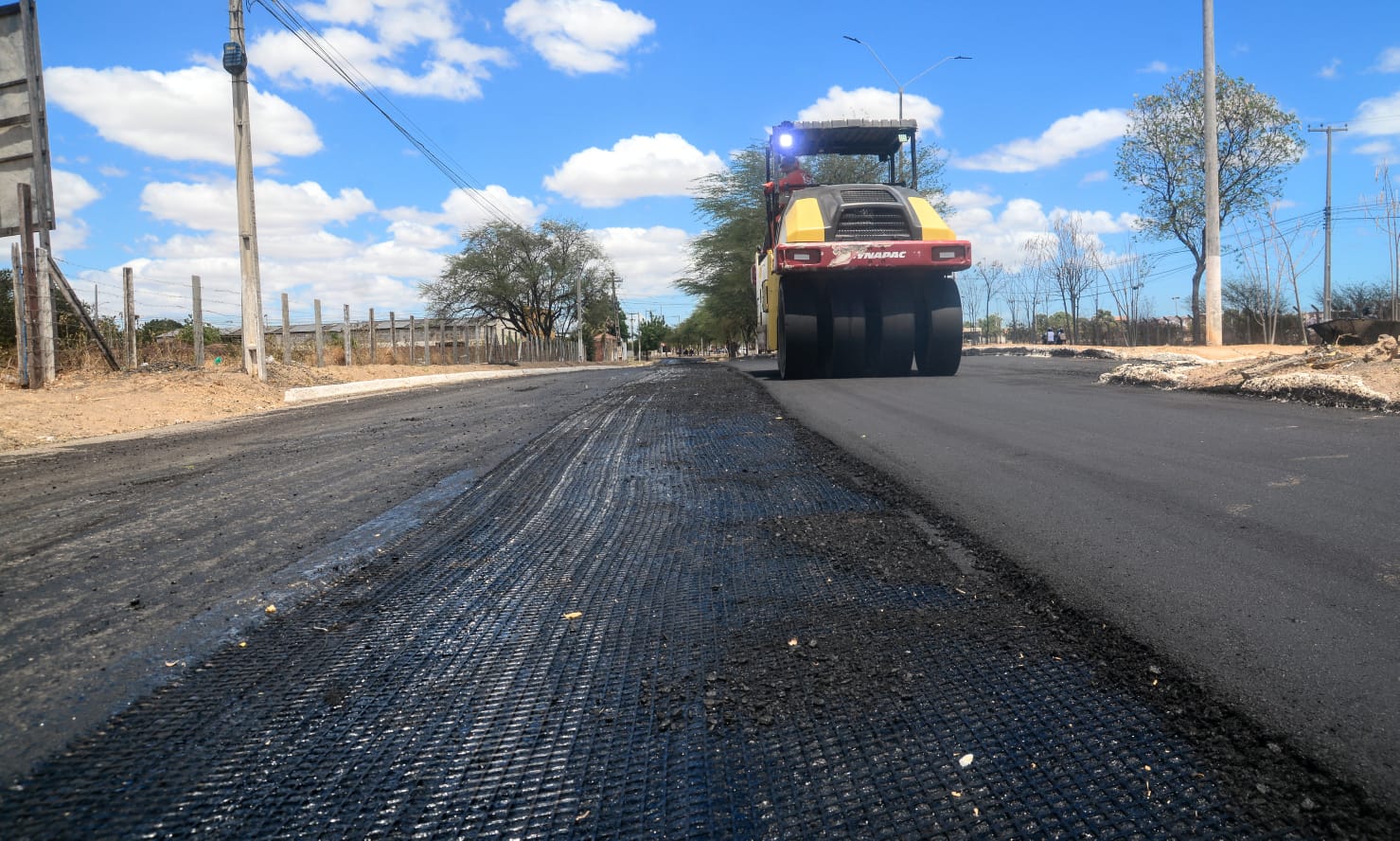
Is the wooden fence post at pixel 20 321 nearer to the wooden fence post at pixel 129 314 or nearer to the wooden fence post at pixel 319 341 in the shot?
the wooden fence post at pixel 129 314

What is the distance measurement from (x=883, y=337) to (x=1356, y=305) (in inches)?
939

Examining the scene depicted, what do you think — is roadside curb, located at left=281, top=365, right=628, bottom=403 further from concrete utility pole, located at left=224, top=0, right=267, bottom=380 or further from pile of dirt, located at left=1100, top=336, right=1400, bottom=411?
pile of dirt, located at left=1100, top=336, right=1400, bottom=411

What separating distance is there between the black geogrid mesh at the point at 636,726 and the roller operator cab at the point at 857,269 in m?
8.49

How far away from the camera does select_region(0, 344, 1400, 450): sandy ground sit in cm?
749

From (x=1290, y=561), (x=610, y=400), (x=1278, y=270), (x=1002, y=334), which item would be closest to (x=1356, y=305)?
(x=1278, y=270)

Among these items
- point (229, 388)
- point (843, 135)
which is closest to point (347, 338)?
point (229, 388)

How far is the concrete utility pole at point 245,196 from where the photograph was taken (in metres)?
15.9

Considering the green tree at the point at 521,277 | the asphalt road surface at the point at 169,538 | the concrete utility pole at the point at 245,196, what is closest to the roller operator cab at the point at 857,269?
the asphalt road surface at the point at 169,538

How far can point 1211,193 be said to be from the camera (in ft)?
58.3

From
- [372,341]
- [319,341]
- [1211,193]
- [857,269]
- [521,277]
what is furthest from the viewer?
[521,277]

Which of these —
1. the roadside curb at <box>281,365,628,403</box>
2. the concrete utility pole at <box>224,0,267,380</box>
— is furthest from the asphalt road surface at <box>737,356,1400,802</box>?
the concrete utility pole at <box>224,0,267,380</box>

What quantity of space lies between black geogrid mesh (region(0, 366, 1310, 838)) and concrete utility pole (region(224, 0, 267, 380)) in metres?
14.7

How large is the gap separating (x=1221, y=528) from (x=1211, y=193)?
56.9ft

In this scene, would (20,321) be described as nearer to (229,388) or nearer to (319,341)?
(229,388)
